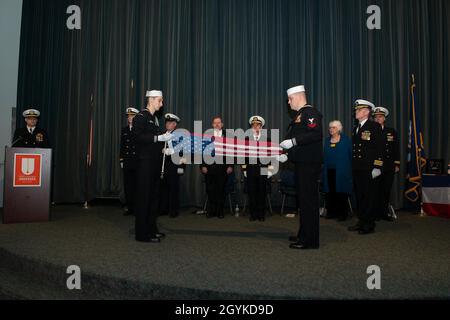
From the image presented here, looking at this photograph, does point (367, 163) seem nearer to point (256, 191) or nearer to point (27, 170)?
point (256, 191)

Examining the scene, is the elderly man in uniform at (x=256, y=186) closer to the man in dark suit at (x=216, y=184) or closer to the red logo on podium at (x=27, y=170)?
the man in dark suit at (x=216, y=184)

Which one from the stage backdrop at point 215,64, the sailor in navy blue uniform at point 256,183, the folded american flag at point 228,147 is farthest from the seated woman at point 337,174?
the stage backdrop at point 215,64

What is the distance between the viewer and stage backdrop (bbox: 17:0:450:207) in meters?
7.52

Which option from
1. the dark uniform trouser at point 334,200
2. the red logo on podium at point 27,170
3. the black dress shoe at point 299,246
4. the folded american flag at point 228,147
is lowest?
the black dress shoe at point 299,246

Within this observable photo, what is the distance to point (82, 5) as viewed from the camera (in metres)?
8.09

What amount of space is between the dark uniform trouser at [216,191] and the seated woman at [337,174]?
1.77 m

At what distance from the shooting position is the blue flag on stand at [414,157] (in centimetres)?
668

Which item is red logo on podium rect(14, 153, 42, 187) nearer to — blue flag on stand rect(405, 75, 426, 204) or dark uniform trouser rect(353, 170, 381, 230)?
dark uniform trouser rect(353, 170, 381, 230)

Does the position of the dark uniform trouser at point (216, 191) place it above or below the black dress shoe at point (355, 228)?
above

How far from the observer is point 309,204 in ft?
12.3

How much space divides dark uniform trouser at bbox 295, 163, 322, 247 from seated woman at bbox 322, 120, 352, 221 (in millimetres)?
2391

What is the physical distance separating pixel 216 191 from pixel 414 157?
3.75 meters

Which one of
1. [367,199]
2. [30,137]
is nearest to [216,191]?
[367,199]

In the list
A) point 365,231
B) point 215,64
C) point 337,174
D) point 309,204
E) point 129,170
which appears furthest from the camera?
point 215,64
